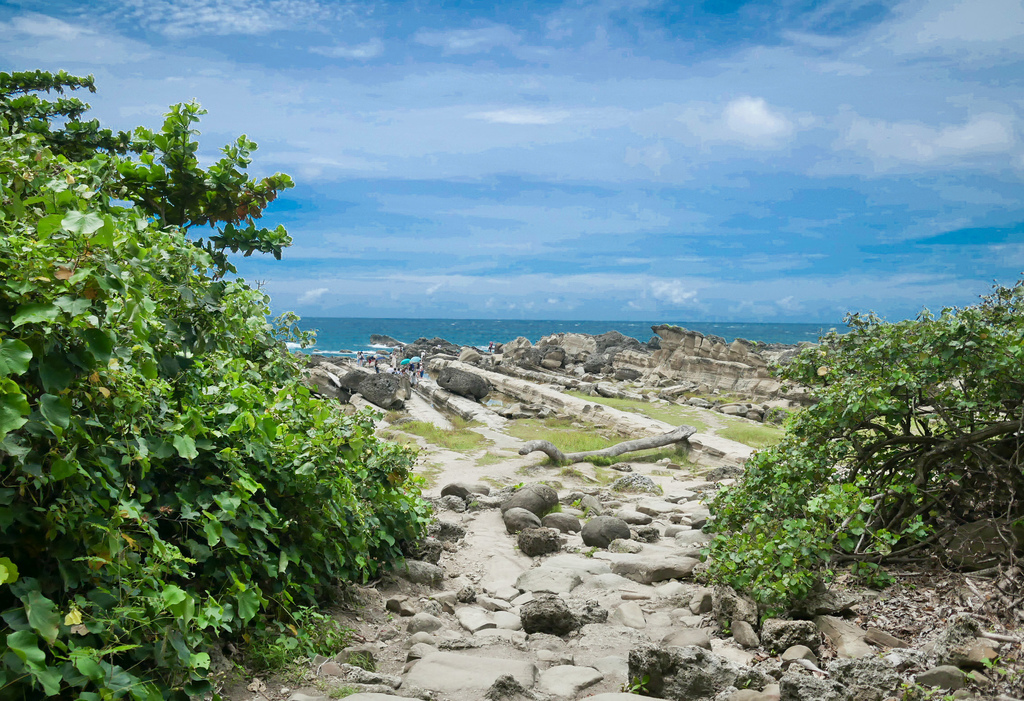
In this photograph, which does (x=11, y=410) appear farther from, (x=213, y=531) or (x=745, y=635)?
(x=745, y=635)

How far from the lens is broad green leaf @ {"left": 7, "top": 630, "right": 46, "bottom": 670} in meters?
2.72

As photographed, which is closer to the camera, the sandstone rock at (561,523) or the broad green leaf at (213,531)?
the broad green leaf at (213,531)

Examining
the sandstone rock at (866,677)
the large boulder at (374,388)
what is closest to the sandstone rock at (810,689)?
the sandstone rock at (866,677)

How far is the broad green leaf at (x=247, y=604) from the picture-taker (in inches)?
163

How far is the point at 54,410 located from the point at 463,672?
3.11m

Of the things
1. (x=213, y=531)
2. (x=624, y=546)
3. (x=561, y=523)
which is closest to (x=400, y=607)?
(x=213, y=531)

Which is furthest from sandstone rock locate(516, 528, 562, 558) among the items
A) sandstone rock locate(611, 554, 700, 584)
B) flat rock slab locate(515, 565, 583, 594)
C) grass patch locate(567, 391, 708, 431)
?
grass patch locate(567, 391, 708, 431)

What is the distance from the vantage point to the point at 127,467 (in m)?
3.83

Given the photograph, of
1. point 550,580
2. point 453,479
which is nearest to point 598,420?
point 453,479

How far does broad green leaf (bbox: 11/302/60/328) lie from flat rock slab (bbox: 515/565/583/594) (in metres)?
5.67

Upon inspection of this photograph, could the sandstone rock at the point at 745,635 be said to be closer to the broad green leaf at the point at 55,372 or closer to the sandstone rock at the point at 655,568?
the sandstone rock at the point at 655,568

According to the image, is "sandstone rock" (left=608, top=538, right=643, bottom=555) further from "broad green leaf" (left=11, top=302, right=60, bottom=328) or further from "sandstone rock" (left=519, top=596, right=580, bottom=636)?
"broad green leaf" (left=11, top=302, right=60, bottom=328)

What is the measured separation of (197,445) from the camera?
435 cm

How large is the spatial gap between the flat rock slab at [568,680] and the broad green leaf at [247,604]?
6.37 feet
